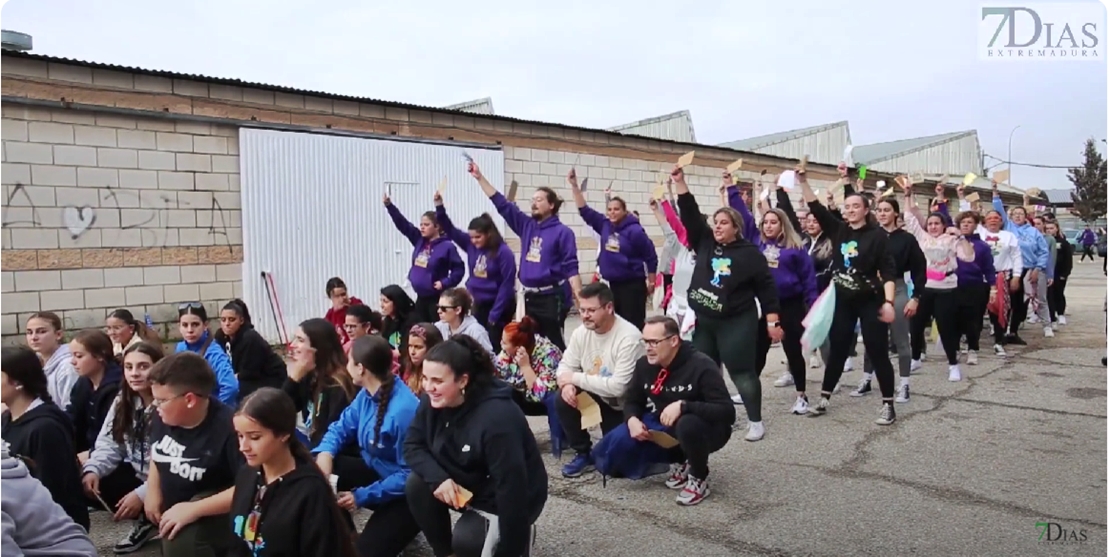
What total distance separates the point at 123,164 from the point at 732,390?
22.4 feet

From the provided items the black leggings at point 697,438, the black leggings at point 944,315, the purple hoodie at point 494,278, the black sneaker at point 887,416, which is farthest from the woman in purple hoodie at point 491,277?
the black leggings at point 944,315

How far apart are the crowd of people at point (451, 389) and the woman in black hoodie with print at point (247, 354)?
0.02 metres

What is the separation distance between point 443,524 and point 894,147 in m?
39.9

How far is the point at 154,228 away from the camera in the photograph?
946cm

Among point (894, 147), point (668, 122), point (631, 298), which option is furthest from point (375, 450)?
point (894, 147)

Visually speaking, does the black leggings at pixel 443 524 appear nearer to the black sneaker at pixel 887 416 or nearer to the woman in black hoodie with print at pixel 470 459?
the woman in black hoodie with print at pixel 470 459

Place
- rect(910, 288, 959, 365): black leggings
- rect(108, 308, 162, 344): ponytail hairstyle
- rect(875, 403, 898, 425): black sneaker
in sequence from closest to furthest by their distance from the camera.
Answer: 1. rect(108, 308, 162, 344): ponytail hairstyle
2. rect(875, 403, 898, 425): black sneaker
3. rect(910, 288, 959, 365): black leggings

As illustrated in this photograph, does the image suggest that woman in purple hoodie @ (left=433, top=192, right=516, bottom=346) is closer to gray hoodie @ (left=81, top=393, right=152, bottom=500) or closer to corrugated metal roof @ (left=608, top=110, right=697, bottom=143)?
gray hoodie @ (left=81, top=393, right=152, bottom=500)

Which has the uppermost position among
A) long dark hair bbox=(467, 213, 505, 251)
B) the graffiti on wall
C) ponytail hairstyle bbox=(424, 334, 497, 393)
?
the graffiti on wall

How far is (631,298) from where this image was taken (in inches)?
296

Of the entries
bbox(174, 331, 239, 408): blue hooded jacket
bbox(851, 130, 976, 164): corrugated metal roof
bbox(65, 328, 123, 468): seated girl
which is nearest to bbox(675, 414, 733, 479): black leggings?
bbox(174, 331, 239, 408): blue hooded jacket

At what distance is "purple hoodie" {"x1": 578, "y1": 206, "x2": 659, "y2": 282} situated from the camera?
24.1 feet

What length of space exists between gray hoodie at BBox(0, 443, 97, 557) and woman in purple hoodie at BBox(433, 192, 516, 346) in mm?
4484

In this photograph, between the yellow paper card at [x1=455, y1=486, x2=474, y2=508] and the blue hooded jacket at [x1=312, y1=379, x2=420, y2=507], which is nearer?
the yellow paper card at [x1=455, y1=486, x2=474, y2=508]
